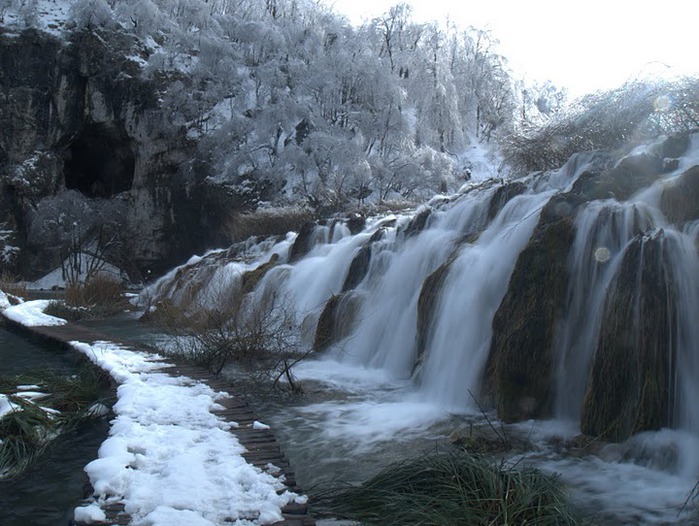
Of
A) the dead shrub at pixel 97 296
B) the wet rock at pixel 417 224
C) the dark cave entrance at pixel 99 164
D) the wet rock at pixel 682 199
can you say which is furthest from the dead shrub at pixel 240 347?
the dark cave entrance at pixel 99 164

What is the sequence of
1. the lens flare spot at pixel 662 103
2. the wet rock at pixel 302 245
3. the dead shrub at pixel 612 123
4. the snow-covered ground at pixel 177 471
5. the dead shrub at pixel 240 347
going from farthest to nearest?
the wet rock at pixel 302 245 → the lens flare spot at pixel 662 103 → the dead shrub at pixel 612 123 → the dead shrub at pixel 240 347 → the snow-covered ground at pixel 177 471

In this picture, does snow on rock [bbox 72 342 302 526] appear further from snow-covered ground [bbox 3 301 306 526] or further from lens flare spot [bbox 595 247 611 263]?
lens flare spot [bbox 595 247 611 263]

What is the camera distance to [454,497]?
123 inches

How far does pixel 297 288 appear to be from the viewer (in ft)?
39.0

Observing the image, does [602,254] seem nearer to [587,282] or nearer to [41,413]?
[587,282]

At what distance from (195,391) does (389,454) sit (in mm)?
1898

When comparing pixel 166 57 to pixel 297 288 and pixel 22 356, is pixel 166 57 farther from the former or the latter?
pixel 22 356

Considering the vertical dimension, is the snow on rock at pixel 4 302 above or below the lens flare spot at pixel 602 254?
below

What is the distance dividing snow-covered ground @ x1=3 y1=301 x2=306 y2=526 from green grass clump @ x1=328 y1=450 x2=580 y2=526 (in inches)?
19.9

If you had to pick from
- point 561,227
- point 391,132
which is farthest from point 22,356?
point 391,132

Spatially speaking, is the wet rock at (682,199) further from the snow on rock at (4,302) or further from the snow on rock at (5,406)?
the snow on rock at (4,302)

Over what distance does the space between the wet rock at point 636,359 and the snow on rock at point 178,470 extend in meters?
2.94

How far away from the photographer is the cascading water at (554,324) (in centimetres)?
472

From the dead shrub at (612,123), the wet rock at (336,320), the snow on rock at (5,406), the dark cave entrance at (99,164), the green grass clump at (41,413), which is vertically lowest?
the green grass clump at (41,413)
